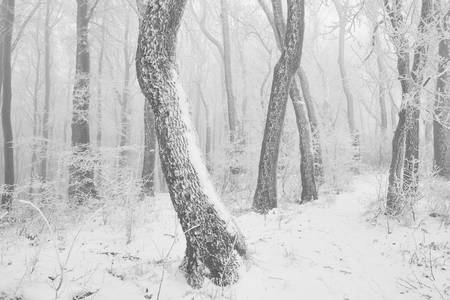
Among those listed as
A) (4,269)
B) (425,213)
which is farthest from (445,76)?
(4,269)

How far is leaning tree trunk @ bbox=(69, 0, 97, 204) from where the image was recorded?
361 inches

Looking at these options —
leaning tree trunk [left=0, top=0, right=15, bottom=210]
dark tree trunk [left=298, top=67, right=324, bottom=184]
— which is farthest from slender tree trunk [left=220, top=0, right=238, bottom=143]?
leaning tree trunk [left=0, top=0, right=15, bottom=210]

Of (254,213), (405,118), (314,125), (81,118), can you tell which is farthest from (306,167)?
(81,118)

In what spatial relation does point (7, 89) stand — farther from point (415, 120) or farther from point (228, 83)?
point (415, 120)

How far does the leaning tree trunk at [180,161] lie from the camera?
11.4ft

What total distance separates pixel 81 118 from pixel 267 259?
293 inches

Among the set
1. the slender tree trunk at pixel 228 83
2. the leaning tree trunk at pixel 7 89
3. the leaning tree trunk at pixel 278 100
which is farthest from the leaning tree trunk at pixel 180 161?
the slender tree trunk at pixel 228 83

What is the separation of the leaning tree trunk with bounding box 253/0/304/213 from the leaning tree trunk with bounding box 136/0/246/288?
3219 mm

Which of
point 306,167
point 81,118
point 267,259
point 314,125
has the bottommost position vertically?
point 267,259

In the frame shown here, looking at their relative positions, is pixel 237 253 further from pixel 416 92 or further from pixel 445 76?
pixel 445 76

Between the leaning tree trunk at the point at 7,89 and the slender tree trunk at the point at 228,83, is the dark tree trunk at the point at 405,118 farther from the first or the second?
the leaning tree trunk at the point at 7,89

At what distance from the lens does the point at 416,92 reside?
213 inches

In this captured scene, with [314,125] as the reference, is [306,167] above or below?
below

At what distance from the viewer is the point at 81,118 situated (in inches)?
381
